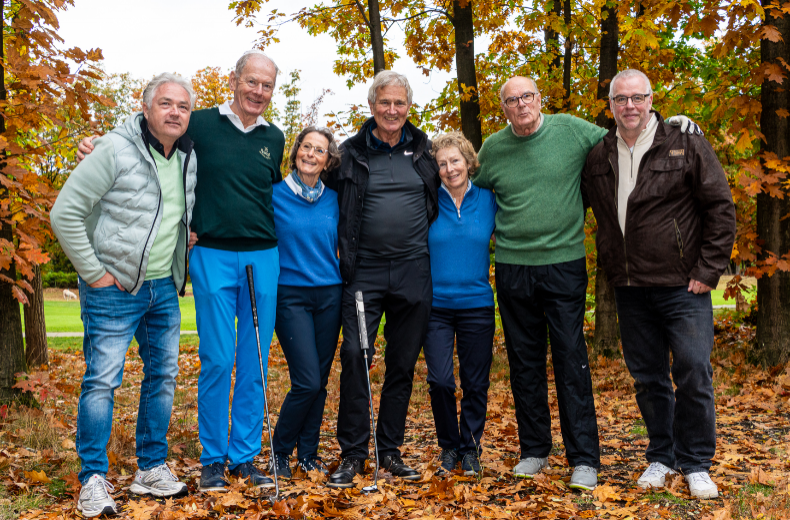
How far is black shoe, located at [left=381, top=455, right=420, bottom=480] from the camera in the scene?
4.16 meters

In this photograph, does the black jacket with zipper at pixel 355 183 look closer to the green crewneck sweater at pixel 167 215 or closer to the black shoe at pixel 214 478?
the green crewneck sweater at pixel 167 215

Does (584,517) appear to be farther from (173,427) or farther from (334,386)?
(334,386)

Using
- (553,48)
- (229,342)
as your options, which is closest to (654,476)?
(229,342)

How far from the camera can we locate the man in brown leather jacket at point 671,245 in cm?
382

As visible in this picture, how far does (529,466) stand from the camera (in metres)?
4.27

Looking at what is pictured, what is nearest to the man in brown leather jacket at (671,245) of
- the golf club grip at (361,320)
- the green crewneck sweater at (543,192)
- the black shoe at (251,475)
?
the green crewneck sweater at (543,192)

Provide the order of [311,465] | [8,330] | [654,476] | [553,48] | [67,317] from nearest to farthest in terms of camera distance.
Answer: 1. [654,476]
2. [311,465]
3. [8,330]
4. [553,48]
5. [67,317]

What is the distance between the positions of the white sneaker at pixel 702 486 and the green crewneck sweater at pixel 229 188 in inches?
113

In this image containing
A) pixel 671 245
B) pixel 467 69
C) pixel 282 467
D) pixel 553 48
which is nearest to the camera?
pixel 671 245

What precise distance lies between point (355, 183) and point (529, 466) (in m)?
2.15

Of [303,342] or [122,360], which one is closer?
[122,360]

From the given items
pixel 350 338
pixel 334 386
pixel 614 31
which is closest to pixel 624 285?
pixel 350 338

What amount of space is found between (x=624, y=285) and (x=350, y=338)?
1.74 m

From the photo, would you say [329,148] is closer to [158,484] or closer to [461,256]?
[461,256]
